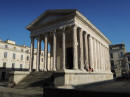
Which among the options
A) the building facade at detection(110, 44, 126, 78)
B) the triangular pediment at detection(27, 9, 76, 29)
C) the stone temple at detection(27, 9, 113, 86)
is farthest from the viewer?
the building facade at detection(110, 44, 126, 78)

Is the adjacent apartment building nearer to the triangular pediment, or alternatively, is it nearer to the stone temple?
the stone temple

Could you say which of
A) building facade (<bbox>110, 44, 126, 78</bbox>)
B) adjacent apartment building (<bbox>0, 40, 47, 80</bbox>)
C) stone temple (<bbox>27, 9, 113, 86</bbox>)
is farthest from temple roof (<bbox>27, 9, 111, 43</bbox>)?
building facade (<bbox>110, 44, 126, 78</bbox>)

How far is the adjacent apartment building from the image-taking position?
1693 inches

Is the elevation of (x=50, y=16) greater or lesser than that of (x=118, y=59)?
greater

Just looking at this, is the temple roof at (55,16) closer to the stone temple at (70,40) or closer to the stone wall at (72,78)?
Answer: the stone temple at (70,40)

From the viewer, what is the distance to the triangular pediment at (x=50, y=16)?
80.9 ft

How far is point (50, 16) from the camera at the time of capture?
91.3ft

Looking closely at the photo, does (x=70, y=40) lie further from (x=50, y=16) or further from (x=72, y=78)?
(x=72, y=78)

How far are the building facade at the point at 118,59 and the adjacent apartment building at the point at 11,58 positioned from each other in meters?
38.6

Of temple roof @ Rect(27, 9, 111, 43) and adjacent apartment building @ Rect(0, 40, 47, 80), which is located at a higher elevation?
temple roof @ Rect(27, 9, 111, 43)

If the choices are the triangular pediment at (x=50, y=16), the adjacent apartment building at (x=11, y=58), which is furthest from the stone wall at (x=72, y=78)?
the adjacent apartment building at (x=11, y=58)

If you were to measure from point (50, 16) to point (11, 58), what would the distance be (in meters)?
26.4

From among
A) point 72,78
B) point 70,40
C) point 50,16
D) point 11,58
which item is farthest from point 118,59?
point 11,58

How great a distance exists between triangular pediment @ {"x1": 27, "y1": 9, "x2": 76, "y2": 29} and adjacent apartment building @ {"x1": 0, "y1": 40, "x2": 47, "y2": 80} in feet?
62.3
